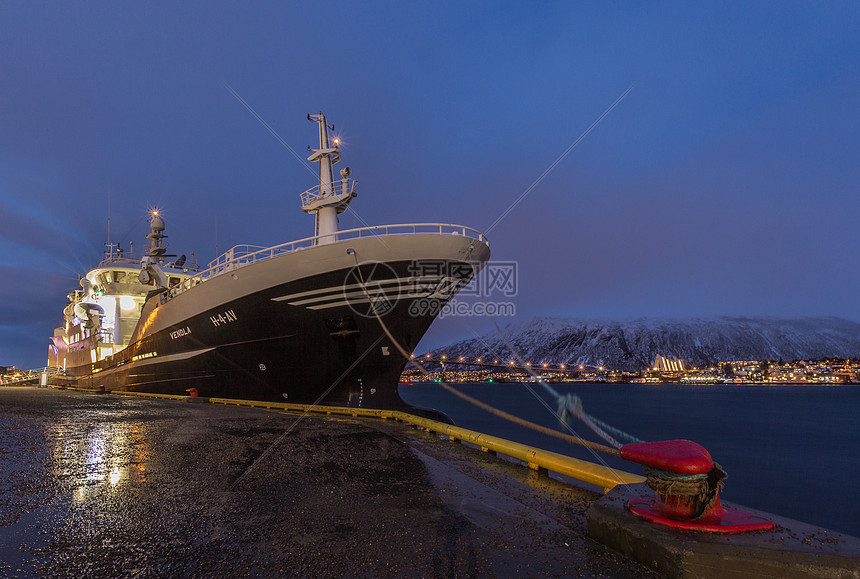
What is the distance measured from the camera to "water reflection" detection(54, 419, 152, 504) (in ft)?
18.9

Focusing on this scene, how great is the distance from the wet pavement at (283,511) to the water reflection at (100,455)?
1.4 inches

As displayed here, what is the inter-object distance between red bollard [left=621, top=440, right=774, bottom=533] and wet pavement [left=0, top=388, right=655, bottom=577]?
22.0 inches

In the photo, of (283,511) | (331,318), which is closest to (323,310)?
(331,318)

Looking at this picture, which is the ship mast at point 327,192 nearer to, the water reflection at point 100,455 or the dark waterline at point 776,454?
the water reflection at point 100,455

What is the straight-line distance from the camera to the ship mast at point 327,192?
17.0 metres

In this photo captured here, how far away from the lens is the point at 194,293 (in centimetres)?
1650

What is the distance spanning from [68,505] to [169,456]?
2513 millimetres

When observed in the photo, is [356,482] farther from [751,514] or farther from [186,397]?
[186,397]

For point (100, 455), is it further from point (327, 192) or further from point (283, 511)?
point (327, 192)

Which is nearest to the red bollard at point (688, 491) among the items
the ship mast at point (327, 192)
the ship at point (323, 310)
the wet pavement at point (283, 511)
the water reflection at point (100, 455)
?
the wet pavement at point (283, 511)

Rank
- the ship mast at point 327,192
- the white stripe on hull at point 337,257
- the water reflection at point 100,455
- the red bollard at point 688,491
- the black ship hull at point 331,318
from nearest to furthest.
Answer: the red bollard at point 688,491, the water reflection at point 100,455, the white stripe on hull at point 337,257, the black ship hull at point 331,318, the ship mast at point 327,192

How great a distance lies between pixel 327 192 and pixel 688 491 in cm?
1633

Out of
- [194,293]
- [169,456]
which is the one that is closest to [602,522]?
[169,456]

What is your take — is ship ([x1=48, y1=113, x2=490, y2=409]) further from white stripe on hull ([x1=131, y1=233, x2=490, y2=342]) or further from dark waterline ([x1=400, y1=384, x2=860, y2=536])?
dark waterline ([x1=400, y1=384, x2=860, y2=536])
